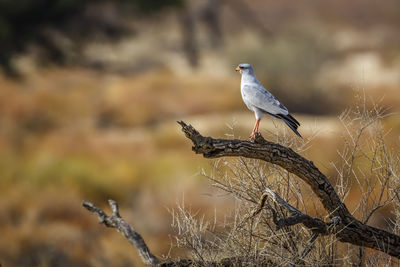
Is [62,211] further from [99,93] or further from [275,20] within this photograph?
[275,20]

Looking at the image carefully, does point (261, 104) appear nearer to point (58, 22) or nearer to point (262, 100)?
point (262, 100)

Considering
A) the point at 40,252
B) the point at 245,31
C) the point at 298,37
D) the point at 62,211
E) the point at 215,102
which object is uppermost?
the point at 245,31

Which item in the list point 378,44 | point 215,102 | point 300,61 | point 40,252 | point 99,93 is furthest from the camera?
point 378,44

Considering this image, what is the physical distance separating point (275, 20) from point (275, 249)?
34.4 metres

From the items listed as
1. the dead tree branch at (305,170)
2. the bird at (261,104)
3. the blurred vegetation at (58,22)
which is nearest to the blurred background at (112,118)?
the blurred vegetation at (58,22)

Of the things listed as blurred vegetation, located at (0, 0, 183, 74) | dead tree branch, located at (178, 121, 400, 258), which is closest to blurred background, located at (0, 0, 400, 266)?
blurred vegetation, located at (0, 0, 183, 74)

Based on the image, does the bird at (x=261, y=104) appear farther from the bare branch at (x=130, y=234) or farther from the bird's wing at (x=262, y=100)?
the bare branch at (x=130, y=234)

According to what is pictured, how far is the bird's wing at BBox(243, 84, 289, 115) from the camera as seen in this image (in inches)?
199

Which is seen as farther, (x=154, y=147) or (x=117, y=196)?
(x=154, y=147)

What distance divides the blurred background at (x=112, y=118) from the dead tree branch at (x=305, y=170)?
0.82 metres

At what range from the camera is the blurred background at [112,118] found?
12852 mm

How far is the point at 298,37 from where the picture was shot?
3122 centimetres

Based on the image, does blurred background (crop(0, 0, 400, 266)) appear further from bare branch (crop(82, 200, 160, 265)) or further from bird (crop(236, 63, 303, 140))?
bare branch (crop(82, 200, 160, 265))

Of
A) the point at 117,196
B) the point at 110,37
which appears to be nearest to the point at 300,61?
the point at 110,37
